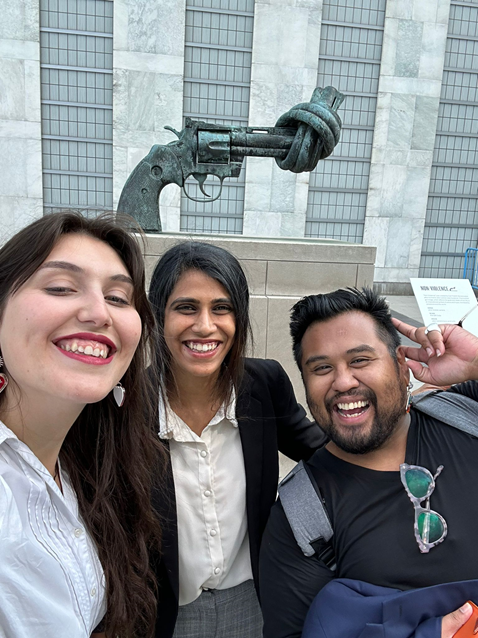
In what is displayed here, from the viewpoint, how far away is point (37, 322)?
3.84 feet

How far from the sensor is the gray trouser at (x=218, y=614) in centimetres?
180

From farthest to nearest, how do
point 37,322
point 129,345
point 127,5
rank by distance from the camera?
point 127,5 < point 129,345 < point 37,322

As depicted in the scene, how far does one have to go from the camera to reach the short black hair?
1789 millimetres

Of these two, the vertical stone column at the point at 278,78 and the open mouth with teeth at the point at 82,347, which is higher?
the vertical stone column at the point at 278,78

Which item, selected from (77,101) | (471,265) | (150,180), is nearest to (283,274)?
(150,180)

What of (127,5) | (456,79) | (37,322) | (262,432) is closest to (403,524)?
(262,432)

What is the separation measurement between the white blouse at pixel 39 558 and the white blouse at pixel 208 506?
44 centimetres

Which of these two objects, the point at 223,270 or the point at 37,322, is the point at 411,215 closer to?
the point at 223,270

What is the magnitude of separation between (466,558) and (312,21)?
11471 mm

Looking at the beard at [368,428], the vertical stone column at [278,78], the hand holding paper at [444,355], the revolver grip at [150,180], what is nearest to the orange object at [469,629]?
the beard at [368,428]

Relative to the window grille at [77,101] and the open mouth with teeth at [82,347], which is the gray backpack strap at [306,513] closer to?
the open mouth with teeth at [82,347]

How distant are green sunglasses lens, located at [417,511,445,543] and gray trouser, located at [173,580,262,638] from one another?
814 mm

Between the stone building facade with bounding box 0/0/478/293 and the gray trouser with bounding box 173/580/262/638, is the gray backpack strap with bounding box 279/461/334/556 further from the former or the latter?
the stone building facade with bounding box 0/0/478/293

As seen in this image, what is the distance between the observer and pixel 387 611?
125 cm
